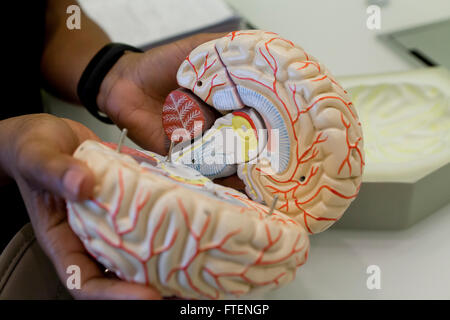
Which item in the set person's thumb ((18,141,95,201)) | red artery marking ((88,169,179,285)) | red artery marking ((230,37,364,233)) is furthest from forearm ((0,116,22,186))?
red artery marking ((230,37,364,233))

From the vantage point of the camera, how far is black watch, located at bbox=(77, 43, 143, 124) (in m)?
1.06

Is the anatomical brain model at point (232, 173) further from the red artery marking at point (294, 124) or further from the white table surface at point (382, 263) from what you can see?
the white table surface at point (382, 263)

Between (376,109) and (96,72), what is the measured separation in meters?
0.65

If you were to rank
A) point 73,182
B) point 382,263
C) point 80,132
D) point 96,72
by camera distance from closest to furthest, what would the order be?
point 73,182, point 80,132, point 382,263, point 96,72

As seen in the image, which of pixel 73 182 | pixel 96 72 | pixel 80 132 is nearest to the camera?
pixel 73 182

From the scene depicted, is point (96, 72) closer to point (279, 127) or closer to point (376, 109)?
point (279, 127)

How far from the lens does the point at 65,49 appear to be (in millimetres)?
1178

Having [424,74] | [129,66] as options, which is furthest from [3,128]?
[424,74]

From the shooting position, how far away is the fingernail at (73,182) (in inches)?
20.3

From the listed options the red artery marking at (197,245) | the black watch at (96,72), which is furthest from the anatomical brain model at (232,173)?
the black watch at (96,72)

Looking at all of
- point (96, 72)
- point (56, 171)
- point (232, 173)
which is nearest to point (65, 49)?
point (96, 72)

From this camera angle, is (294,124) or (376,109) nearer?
(294,124)

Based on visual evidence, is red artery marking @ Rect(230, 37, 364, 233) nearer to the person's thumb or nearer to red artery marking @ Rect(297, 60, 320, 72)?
red artery marking @ Rect(297, 60, 320, 72)

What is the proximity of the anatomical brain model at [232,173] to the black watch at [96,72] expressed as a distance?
0.30 meters
